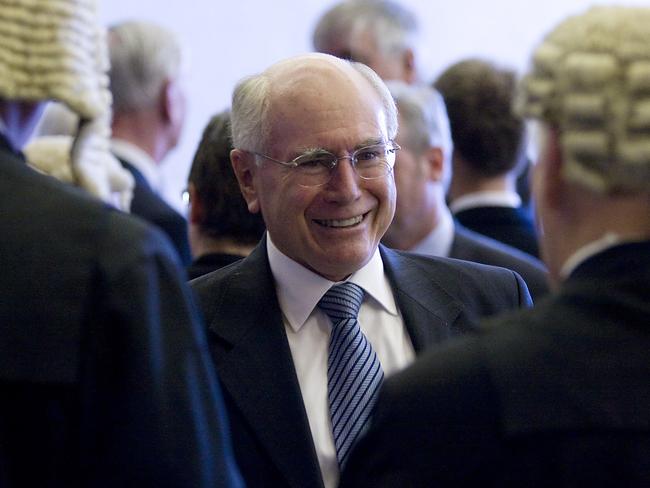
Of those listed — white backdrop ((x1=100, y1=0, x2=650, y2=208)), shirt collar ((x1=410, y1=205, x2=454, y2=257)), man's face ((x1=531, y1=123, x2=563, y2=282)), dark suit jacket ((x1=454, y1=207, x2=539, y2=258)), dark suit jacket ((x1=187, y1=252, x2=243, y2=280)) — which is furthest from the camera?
white backdrop ((x1=100, y1=0, x2=650, y2=208))

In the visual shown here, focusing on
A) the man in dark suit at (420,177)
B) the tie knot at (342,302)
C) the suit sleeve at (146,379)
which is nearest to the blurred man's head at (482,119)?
the man in dark suit at (420,177)

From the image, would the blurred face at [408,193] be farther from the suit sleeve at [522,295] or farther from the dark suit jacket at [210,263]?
the suit sleeve at [522,295]

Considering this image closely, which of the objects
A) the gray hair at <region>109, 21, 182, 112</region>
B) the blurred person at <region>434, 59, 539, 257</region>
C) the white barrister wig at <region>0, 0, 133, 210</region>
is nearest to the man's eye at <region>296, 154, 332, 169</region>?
the white barrister wig at <region>0, 0, 133, 210</region>

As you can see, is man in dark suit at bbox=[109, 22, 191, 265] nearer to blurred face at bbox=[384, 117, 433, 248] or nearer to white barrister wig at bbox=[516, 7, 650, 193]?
blurred face at bbox=[384, 117, 433, 248]

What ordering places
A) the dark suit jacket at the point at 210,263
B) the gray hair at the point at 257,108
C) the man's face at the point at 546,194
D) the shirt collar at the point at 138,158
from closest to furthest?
the man's face at the point at 546,194 < the gray hair at the point at 257,108 < the dark suit jacket at the point at 210,263 < the shirt collar at the point at 138,158

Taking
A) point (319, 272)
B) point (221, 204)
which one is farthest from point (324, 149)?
point (221, 204)

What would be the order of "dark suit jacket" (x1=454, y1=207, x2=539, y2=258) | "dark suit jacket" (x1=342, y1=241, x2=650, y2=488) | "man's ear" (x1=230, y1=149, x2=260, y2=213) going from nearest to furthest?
"dark suit jacket" (x1=342, y1=241, x2=650, y2=488) → "man's ear" (x1=230, y1=149, x2=260, y2=213) → "dark suit jacket" (x1=454, y1=207, x2=539, y2=258)

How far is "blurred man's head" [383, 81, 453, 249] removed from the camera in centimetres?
423

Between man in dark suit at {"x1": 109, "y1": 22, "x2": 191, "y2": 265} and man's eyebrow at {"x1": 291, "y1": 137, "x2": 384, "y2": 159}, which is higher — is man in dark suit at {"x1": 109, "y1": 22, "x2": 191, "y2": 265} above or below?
below

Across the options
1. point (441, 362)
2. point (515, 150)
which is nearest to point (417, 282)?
point (441, 362)

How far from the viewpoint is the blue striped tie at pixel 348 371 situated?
8.59 ft

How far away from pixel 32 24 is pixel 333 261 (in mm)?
1083

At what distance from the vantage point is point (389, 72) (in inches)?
208

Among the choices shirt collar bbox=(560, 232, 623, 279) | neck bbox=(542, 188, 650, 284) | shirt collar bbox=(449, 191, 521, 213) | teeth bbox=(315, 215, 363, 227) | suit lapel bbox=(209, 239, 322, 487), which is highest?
neck bbox=(542, 188, 650, 284)
